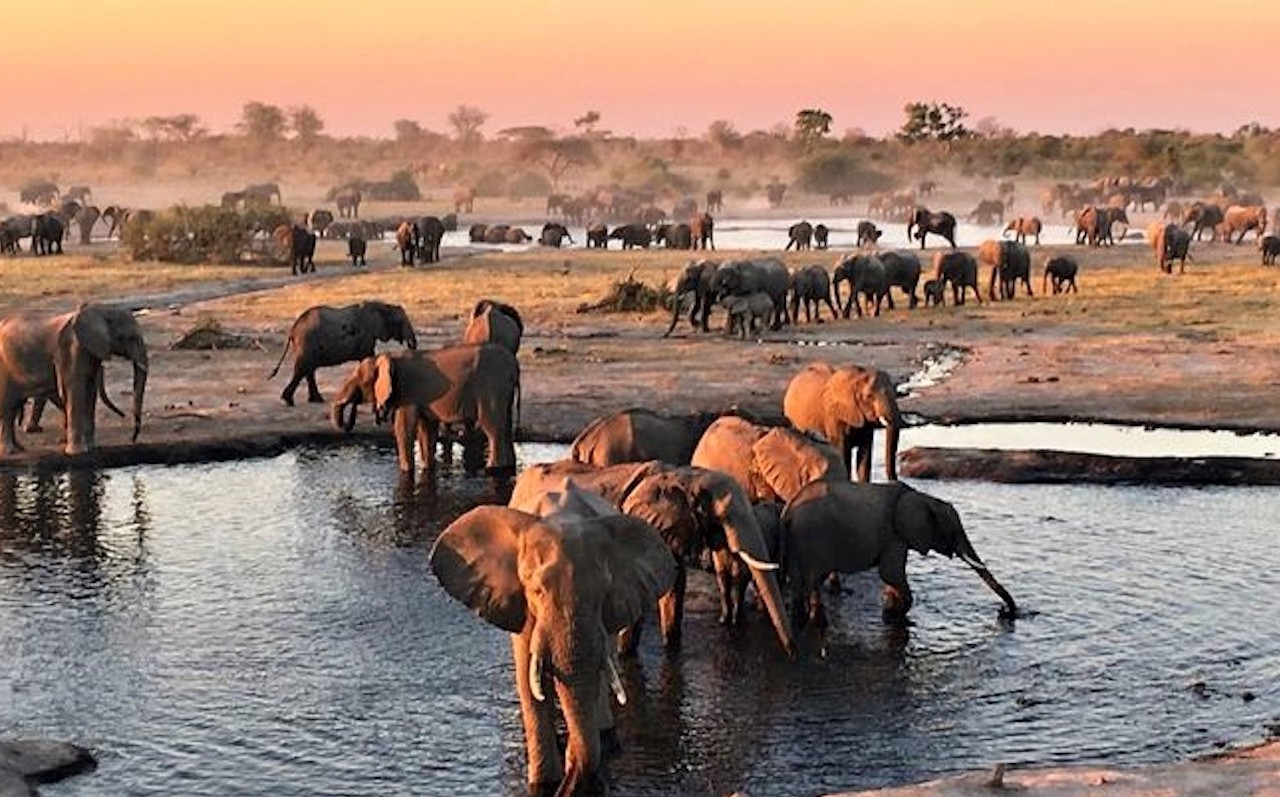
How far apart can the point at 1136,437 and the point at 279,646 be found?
13.3 metres

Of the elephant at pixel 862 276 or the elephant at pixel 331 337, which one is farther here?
the elephant at pixel 862 276

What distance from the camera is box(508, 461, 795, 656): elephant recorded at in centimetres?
1263

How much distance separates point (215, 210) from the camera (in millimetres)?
61812

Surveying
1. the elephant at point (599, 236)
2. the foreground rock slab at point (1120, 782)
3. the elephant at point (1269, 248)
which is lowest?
the foreground rock slab at point (1120, 782)

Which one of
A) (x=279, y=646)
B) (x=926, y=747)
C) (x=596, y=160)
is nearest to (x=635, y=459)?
(x=279, y=646)

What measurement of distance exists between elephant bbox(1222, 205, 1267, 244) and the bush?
1358 inches

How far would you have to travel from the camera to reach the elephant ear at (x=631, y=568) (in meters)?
9.88

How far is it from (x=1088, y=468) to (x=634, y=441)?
252 inches

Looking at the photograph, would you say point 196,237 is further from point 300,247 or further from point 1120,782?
point 1120,782

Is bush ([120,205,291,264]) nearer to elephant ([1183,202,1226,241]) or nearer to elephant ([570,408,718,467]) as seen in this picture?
elephant ([1183,202,1226,241])

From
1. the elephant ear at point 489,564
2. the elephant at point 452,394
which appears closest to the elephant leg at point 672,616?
the elephant ear at point 489,564

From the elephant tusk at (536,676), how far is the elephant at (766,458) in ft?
17.4

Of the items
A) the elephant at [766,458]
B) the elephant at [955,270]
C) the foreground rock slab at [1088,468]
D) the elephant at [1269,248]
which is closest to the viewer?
the elephant at [766,458]

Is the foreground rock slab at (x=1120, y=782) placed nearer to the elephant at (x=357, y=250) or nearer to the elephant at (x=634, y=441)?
the elephant at (x=634, y=441)
